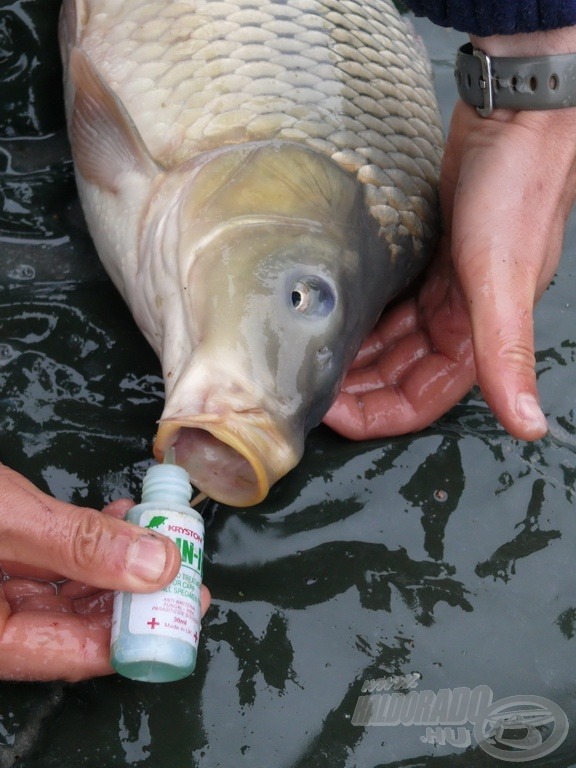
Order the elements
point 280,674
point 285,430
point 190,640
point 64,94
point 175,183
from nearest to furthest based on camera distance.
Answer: point 190,640, point 285,430, point 280,674, point 175,183, point 64,94

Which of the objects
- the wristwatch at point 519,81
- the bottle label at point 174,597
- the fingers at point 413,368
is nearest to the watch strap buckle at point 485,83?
the wristwatch at point 519,81

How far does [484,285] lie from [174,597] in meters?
1.07

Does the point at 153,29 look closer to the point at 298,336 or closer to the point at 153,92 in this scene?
the point at 153,92

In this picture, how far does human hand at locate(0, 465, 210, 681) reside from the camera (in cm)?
165

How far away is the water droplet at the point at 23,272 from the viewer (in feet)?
9.02

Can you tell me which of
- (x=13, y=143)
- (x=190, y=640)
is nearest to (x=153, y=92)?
(x=13, y=143)

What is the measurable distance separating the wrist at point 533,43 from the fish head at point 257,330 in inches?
24.0

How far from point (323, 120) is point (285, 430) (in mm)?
1005

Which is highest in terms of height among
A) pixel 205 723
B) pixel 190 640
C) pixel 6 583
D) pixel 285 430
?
pixel 285 430

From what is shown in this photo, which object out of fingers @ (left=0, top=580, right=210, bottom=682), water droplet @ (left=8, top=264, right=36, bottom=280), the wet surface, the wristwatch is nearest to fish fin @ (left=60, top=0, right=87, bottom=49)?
the wet surface

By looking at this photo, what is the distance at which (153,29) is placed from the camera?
261 centimetres

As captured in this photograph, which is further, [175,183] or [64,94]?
[64,94]

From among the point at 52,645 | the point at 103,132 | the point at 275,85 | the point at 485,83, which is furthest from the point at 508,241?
the point at 52,645

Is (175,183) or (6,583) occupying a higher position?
(175,183)
